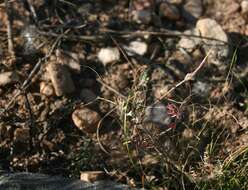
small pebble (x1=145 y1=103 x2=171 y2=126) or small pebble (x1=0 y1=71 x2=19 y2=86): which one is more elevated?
small pebble (x1=0 y1=71 x2=19 y2=86)

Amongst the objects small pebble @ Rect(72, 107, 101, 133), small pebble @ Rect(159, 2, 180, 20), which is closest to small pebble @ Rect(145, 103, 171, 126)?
small pebble @ Rect(72, 107, 101, 133)

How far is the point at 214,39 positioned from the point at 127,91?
1.71 ft

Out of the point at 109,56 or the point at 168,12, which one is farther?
the point at 168,12

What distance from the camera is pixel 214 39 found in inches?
110

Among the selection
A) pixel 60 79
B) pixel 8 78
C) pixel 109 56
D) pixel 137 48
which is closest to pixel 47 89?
pixel 60 79

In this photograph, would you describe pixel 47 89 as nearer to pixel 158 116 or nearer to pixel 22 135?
pixel 22 135

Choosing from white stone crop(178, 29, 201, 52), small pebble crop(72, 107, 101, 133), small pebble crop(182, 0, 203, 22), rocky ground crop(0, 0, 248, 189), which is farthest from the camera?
small pebble crop(182, 0, 203, 22)

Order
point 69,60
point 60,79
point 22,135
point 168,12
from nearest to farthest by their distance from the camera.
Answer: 1. point 22,135
2. point 60,79
3. point 69,60
4. point 168,12

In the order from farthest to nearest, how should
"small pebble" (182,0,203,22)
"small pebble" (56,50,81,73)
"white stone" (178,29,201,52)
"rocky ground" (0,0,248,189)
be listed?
"small pebble" (182,0,203,22) < "white stone" (178,29,201,52) < "small pebble" (56,50,81,73) < "rocky ground" (0,0,248,189)

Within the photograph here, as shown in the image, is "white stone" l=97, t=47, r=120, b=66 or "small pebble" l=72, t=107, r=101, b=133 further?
"white stone" l=97, t=47, r=120, b=66

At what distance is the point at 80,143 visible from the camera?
2.59m

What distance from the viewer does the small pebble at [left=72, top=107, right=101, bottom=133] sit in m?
2.60

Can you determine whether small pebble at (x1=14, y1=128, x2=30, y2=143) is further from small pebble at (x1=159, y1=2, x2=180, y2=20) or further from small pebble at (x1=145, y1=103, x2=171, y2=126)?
small pebble at (x1=159, y1=2, x2=180, y2=20)

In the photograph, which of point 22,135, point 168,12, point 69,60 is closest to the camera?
point 22,135
